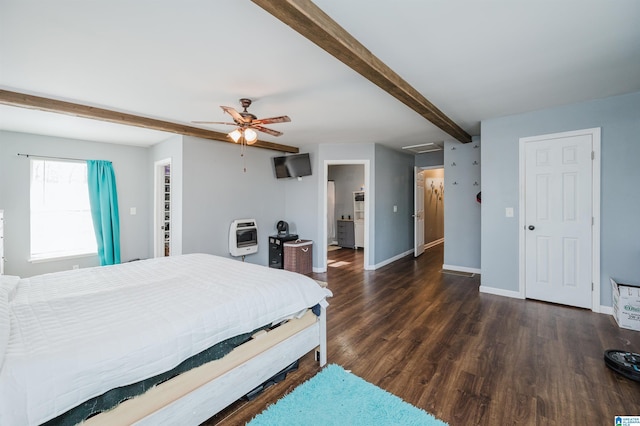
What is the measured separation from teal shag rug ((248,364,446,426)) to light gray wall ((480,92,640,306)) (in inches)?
114

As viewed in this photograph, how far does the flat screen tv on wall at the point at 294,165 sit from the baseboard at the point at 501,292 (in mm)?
3370

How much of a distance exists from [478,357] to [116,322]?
8.43 feet

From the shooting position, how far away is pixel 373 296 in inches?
150

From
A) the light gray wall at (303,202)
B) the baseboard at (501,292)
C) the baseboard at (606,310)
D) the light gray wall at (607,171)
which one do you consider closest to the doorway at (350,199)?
the light gray wall at (303,202)

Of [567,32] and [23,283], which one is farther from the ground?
[567,32]

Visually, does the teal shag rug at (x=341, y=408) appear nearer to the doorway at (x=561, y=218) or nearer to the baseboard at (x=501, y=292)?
the baseboard at (x=501, y=292)

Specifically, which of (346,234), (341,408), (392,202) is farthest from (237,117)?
(346,234)

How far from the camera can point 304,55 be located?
2105 mm

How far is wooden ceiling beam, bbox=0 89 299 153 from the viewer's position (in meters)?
2.74

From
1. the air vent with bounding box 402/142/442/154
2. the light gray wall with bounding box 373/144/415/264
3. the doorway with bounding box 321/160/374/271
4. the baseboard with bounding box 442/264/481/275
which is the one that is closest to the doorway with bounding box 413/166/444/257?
the light gray wall with bounding box 373/144/415/264

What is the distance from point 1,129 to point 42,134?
1.33 ft

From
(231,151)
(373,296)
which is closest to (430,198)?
(373,296)

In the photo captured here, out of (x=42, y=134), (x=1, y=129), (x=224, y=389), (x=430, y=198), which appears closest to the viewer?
(x=224, y=389)

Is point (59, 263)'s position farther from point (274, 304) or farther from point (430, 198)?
point (430, 198)
